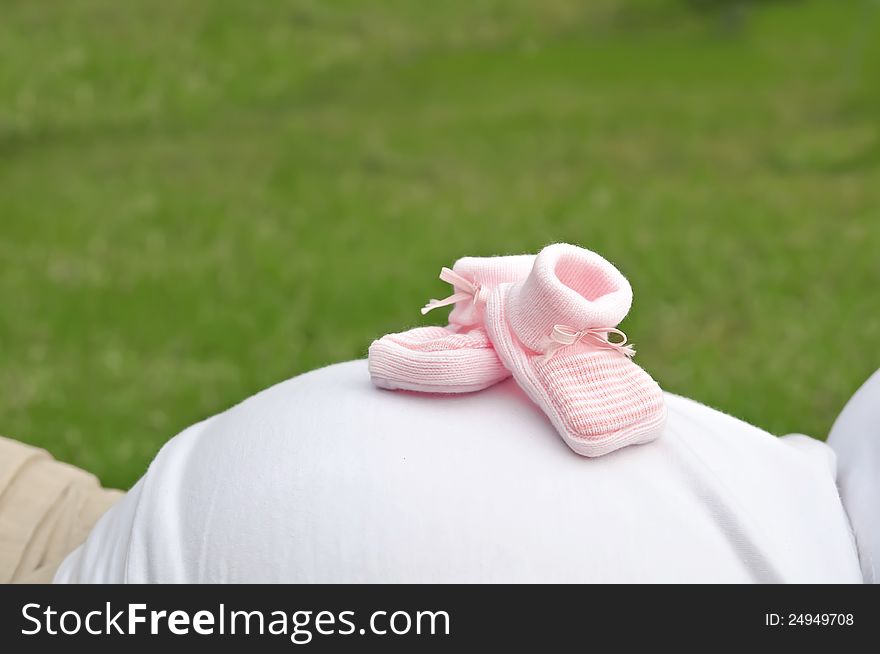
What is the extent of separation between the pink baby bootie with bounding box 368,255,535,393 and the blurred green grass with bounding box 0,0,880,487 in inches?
52.2

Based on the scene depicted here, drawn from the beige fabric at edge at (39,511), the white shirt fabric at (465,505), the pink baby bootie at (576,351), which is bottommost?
the beige fabric at edge at (39,511)

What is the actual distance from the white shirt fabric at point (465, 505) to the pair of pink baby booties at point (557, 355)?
0.11ft

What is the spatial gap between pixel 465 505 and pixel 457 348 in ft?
0.59

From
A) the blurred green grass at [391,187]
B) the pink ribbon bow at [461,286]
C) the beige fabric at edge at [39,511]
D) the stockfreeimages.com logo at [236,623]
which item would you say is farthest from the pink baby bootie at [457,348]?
the blurred green grass at [391,187]

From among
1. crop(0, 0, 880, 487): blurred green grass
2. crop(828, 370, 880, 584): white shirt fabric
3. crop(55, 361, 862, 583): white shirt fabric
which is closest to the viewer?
crop(55, 361, 862, 583): white shirt fabric

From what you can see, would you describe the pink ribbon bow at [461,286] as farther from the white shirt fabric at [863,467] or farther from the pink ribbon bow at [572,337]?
the white shirt fabric at [863,467]

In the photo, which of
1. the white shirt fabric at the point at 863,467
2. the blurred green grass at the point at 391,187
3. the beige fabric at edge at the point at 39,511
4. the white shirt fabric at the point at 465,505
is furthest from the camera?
the blurred green grass at the point at 391,187

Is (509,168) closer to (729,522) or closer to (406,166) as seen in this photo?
(406,166)

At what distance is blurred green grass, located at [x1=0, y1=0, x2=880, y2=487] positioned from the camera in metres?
→ 2.83

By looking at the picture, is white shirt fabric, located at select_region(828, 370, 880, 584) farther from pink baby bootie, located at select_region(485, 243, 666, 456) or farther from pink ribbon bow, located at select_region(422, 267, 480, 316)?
pink ribbon bow, located at select_region(422, 267, 480, 316)

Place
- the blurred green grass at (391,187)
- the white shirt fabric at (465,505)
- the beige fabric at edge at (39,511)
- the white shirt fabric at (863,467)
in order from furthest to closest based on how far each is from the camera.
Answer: the blurred green grass at (391,187), the beige fabric at edge at (39,511), the white shirt fabric at (863,467), the white shirt fabric at (465,505)

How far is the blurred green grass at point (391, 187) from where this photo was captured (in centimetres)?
283

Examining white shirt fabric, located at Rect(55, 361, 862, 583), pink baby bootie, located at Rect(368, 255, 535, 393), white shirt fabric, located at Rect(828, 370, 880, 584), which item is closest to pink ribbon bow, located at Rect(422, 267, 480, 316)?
pink baby bootie, located at Rect(368, 255, 535, 393)

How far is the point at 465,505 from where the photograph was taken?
41.8 inches
